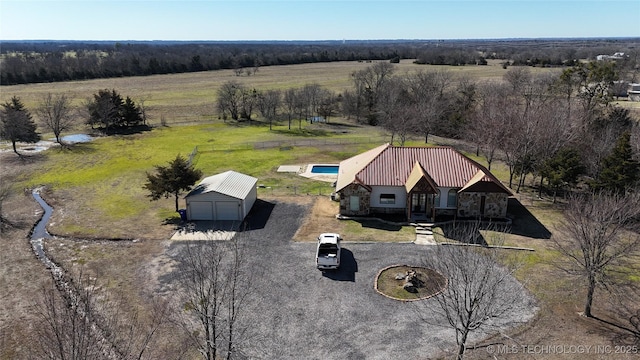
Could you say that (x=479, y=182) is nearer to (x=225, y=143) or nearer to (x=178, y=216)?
(x=178, y=216)

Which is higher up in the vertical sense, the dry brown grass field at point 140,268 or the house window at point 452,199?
the house window at point 452,199

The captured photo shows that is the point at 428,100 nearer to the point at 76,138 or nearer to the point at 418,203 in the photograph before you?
the point at 418,203

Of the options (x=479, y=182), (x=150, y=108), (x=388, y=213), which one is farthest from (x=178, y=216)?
(x=150, y=108)

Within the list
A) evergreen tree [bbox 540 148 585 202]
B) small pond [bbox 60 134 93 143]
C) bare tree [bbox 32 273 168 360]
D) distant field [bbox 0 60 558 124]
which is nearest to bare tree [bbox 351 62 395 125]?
distant field [bbox 0 60 558 124]

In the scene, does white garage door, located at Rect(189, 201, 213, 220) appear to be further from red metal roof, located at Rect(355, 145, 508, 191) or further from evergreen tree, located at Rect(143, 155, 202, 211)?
red metal roof, located at Rect(355, 145, 508, 191)

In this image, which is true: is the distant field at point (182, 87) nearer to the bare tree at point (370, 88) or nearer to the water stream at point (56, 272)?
the bare tree at point (370, 88)

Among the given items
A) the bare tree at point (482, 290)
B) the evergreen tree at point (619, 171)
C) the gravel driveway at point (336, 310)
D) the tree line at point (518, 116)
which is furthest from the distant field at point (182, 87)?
the bare tree at point (482, 290)
